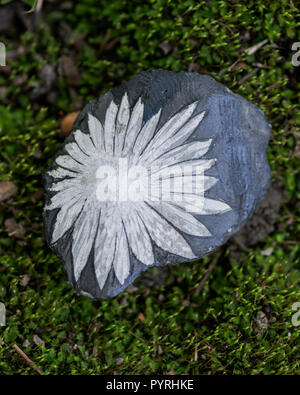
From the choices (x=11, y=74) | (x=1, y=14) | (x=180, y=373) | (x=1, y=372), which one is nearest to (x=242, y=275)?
(x=180, y=373)

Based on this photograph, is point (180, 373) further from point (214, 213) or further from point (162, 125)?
point (162, 125)

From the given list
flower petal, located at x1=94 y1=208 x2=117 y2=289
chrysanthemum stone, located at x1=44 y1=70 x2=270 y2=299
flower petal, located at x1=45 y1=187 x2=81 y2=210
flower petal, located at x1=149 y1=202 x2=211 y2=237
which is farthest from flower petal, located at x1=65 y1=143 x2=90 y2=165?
flower petal, located at x1=149 y1=202 x2=211 y2=237

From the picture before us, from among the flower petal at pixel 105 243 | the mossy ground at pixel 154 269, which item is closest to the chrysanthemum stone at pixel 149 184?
the flower petal at pixel 105 243

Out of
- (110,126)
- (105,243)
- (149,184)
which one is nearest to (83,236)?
(105,243)

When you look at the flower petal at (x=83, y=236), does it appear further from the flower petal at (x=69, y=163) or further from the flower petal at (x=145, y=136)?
the flower petal at (x=145, y=136)

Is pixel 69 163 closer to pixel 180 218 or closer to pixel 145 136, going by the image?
pixel 145 136

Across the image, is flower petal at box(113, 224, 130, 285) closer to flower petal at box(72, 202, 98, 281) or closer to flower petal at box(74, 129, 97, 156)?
flower petal at box(72, 202, 98, 281)
